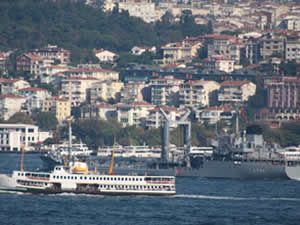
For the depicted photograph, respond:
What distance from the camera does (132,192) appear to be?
295ft

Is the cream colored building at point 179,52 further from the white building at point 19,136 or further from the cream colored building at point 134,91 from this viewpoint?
the white building at point 19,136

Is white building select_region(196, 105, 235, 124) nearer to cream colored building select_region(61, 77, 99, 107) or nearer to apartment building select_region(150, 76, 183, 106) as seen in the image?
apartment building select_region(150, 76, 183, 106)

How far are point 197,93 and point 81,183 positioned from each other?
3158 inches

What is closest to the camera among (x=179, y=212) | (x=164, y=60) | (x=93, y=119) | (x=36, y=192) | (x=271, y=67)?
(x=179, y=212)

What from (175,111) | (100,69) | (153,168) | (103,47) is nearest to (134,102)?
(175,111)

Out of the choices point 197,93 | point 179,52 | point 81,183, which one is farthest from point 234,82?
point 81,183

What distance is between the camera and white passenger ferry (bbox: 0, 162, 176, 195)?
89.7m

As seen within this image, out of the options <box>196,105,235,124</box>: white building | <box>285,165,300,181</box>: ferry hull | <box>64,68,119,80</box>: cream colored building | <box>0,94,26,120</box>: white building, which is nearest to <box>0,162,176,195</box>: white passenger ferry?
<box>285,165,300,181</box>: ferry hull

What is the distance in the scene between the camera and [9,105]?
548ft

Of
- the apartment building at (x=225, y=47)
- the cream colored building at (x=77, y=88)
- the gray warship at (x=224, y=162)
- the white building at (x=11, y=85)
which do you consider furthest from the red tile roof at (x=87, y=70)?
the gray warship at (x=224, y=162)

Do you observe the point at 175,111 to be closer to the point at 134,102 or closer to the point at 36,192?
the point at 134,102

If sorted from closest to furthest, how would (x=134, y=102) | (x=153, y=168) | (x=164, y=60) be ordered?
(x=153, y=168) < (x=134, y=102) < (x=164, y=60)

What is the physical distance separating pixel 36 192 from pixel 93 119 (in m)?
65.4

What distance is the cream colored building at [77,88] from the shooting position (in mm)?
173625
